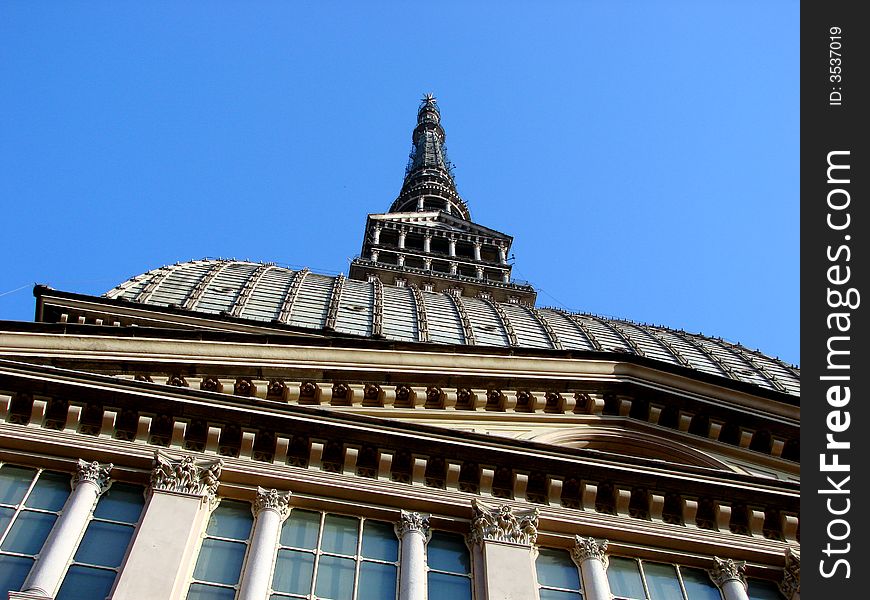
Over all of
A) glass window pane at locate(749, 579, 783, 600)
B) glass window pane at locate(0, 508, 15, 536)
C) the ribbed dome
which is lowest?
glass window pane at locate(0, 508, 15, 536)

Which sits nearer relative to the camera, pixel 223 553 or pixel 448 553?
pixel 223 553

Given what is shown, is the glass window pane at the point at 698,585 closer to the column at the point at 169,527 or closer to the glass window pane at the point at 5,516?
the column at the point at 169,527

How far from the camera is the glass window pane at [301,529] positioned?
2009cm

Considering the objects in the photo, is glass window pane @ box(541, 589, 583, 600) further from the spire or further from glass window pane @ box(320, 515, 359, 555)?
the spire

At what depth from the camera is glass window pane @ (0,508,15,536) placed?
1909 cm

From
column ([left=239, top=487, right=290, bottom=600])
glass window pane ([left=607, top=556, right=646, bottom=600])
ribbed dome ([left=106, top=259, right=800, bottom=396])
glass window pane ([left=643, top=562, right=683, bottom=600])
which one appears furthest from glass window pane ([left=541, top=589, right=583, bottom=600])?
ribbed dome ([left=106, top=259, right=800, bottom=396])

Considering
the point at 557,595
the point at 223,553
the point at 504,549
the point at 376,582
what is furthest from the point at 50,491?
Result: the point at 557,595

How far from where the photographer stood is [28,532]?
62.6 ft

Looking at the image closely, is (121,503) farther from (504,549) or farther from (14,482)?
(504,549)

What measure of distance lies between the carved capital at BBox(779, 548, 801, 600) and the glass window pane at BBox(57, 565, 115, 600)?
11.7m

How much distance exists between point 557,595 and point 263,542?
193 inches

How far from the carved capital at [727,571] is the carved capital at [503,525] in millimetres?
3369

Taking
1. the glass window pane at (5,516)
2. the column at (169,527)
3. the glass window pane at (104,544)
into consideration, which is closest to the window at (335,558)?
the column at (169,527)
